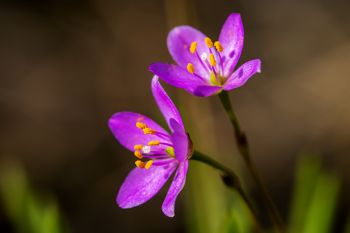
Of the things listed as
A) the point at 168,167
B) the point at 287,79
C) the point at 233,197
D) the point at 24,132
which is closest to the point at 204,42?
the point at 168,167

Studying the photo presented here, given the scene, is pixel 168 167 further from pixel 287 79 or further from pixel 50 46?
pixel 50 46

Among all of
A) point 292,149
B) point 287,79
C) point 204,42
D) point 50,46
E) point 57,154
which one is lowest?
point 292,149

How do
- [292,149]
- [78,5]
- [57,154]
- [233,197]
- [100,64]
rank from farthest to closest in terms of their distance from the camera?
[78,5]
[100,64]
[57,154]
[292,149]
[233,197]

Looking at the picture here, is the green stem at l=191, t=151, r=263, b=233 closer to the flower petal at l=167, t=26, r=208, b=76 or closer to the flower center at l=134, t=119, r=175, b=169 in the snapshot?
the flower center at l=134, t=119, r=175, b=169

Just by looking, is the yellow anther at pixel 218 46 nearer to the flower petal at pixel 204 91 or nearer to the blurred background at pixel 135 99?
the flower petal at pixel 204 91

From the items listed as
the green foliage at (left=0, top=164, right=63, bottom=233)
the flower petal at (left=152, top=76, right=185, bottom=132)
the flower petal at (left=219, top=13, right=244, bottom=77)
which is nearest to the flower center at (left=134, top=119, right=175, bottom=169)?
the flower petal at (left=152, top=76, right=185, bottom=132)

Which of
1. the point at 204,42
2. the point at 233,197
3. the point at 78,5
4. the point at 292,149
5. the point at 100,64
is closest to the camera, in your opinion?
the point at 204,42
